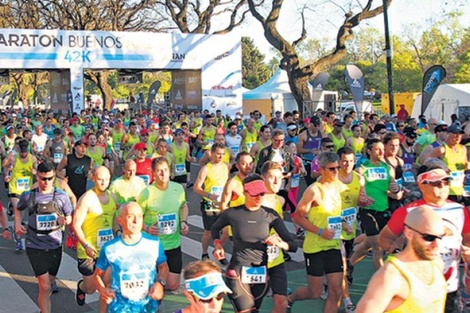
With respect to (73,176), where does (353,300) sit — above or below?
below

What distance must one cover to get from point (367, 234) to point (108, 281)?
10.2 ft

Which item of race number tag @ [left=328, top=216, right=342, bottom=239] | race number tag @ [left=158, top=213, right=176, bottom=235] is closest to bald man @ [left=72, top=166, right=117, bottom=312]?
race number tag @ [left=158, top=213, right=176, bottom=235]

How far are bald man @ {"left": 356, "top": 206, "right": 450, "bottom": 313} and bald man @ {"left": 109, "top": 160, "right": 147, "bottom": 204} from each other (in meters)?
4.04

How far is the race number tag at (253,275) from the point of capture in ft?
15.7

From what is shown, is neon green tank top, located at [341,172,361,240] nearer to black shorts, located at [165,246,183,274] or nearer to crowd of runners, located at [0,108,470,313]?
crowd of runners, located at [0,108,470,313]

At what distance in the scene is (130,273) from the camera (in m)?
4.30

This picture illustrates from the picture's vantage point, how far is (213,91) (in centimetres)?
2641

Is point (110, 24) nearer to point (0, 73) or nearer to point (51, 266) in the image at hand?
point (0, 73)

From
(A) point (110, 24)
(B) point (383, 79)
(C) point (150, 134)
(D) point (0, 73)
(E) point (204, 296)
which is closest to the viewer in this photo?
(E) point (204, 296)

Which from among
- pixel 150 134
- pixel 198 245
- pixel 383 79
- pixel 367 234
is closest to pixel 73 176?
pixel 198 245

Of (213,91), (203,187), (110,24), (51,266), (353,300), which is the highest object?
(110,24)

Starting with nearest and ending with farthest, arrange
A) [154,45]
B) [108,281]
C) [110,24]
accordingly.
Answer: [108,281] → [154,45] → [110,24]

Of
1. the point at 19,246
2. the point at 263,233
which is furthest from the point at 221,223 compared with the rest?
the point at 19,246

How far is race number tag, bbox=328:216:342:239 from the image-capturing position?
5.34 metres
